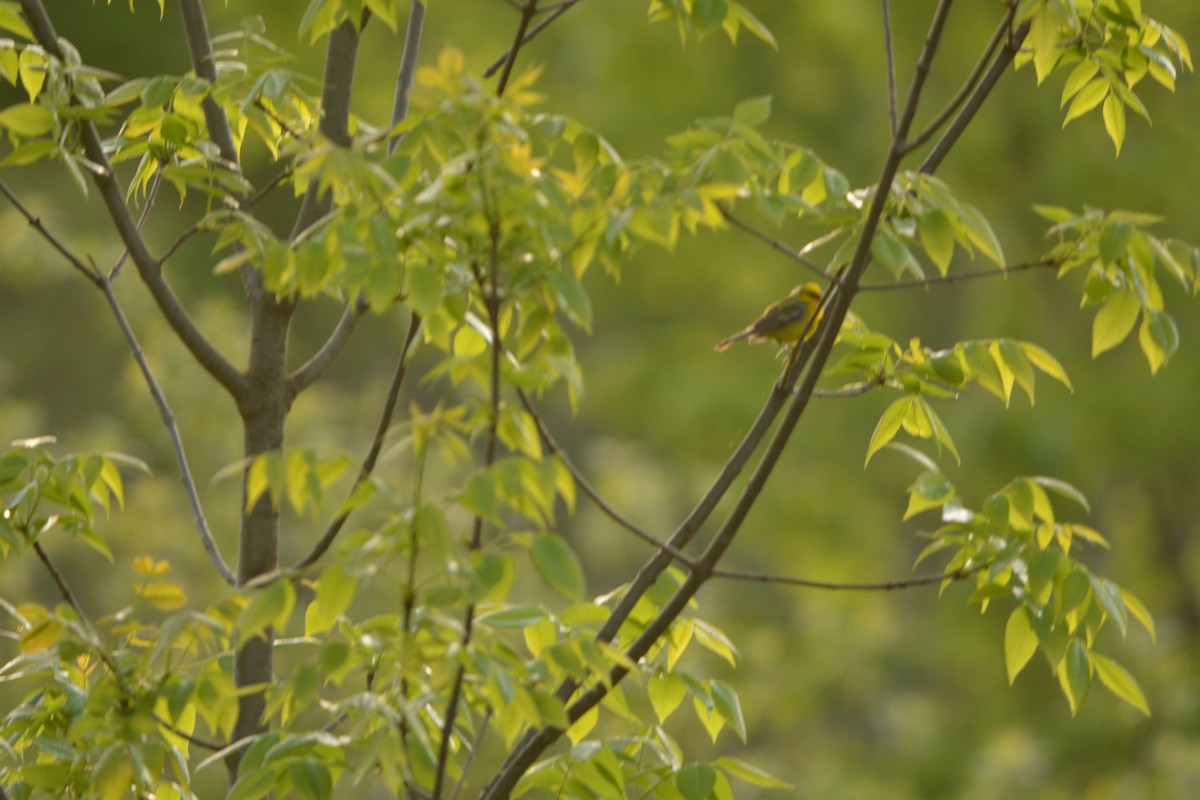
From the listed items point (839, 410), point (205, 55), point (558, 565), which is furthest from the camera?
point (839, 410)

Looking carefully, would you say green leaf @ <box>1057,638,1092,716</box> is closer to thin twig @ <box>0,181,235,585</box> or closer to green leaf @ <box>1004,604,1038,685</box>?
green leaf @ <box>1004,604,1038,685</box>

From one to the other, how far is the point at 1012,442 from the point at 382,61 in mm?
5046

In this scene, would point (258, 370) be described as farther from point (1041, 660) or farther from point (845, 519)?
point (1041, 660)

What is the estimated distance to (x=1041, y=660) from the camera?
8.82 metres


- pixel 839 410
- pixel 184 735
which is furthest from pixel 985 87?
pixel 839 410

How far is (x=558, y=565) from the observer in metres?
1.29

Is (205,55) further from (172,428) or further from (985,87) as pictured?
(985,87)

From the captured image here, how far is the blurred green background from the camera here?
7.43m

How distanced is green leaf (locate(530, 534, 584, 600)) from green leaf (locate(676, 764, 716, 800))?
508mm

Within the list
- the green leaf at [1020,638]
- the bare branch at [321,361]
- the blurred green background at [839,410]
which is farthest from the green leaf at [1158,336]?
the blurred green background at [839,410]

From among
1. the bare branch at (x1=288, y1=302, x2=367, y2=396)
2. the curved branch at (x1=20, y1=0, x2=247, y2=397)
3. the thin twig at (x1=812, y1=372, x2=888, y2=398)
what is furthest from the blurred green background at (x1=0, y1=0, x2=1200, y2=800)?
the thin twig at (x1=812, y1=372, x2=888, y2=398)

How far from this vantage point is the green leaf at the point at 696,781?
1683 millimetres

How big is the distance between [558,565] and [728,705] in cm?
65

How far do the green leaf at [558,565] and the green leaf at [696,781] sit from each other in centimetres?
51
